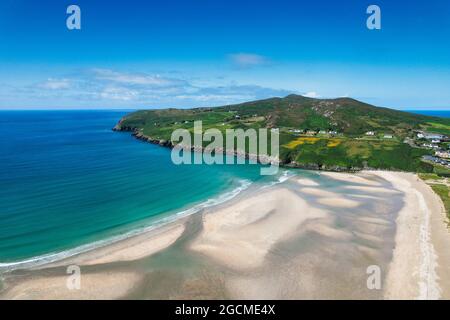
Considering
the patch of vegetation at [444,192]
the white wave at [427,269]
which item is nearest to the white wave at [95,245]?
the white wave at [427,269]

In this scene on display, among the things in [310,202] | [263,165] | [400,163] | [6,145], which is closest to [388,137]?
[400,163]

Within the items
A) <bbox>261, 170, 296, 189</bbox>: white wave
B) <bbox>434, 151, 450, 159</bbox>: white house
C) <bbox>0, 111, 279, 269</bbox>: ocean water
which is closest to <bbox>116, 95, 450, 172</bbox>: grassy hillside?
<bbox>434, 151, 450, 159</bbox>: white house

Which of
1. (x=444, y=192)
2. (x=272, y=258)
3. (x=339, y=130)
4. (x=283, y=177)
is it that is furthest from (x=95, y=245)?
(x=339, y=130)

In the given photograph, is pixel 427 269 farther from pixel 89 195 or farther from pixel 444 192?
pixel 89 195

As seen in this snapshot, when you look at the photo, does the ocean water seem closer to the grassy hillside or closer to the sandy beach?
the sandy beach

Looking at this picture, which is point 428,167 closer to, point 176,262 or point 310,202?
point 310,202

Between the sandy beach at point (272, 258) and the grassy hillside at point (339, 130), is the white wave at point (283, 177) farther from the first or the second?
the sandy beach at point (272, 258)
